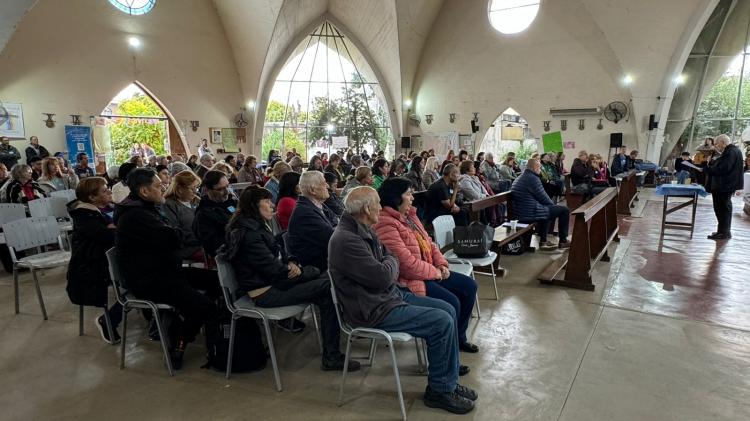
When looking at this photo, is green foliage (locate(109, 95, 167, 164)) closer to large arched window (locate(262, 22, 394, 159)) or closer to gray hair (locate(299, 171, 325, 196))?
large arched window (locate(262, 22, 394, 159))

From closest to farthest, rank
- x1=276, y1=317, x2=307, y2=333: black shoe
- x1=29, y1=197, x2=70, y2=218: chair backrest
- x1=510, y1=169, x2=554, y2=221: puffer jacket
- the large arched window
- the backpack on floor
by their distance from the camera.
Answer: the backpack on floor
x1=276, y1=317, x2=307, y2=333: black shoe
x1=29, y1=197, x2=70, y2=218: chair backrest
x1=510, y1=169, x2=554, y2=221: puffer jacket
the large arched window

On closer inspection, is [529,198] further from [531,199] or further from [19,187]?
[19,187]

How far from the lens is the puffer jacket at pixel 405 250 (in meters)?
2.69

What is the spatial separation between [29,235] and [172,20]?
43.4 ft

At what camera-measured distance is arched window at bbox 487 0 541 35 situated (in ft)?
50.9

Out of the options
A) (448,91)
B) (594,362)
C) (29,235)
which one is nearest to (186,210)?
(29,235)

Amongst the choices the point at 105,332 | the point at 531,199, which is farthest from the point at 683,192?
the point at 105,332

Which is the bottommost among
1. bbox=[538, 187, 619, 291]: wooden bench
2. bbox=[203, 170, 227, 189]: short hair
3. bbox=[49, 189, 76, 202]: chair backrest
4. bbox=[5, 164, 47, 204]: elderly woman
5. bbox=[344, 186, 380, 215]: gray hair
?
bbox=[538, 187, 619, 291]: wooden bench

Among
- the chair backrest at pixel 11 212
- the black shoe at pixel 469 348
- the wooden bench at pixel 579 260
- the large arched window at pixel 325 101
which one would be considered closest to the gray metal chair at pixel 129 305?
the black shoe at pixel 469 348

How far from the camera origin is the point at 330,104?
18656mm

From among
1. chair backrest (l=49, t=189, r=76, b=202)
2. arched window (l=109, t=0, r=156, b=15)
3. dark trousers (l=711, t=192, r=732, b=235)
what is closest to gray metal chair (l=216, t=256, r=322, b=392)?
chair backrest (l=49, t=189, r=76, b=202)

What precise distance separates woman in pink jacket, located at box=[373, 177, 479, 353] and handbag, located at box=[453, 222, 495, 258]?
62 cm

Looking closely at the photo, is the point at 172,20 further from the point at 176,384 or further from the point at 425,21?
the point at 176,384

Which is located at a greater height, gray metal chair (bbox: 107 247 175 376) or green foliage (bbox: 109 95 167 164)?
green foliage (bbox: 109 95 167 164)
